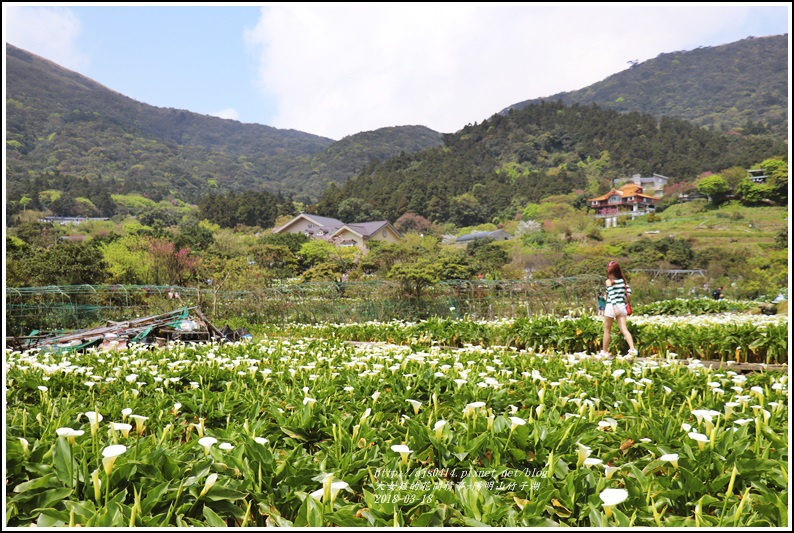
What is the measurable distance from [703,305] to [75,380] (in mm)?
15783

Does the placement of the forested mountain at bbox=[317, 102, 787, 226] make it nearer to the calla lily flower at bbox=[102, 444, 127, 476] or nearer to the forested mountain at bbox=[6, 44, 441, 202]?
the forested mountain at bbox=[6, 44, 441, 202]

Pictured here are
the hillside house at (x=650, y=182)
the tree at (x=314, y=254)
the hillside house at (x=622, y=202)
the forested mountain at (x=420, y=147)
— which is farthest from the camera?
the hillside house at (x=650, y=182)

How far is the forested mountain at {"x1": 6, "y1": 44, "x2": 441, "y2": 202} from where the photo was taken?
7094 centimetres

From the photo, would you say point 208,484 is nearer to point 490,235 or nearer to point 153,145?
point 490,235

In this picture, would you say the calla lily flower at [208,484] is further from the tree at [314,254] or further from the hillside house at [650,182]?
the hillside house at [650,182]

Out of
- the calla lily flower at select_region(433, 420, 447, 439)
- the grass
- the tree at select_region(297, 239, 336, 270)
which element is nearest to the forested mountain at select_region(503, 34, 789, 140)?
the grass

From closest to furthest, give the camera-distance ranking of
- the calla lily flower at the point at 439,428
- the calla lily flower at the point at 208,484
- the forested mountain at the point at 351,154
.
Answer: the calla lily flower at the point at 208,484, the calla lily flower at the point at 439,428, the forested mountain at the point at 351,154

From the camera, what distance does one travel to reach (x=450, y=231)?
58500 mm

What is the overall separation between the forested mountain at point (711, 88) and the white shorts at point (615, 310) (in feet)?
272

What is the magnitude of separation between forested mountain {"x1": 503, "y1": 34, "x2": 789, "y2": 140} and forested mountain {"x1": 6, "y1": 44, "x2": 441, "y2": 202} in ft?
164

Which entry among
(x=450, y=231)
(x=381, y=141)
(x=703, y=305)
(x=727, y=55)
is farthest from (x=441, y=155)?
(x=727, y=55)

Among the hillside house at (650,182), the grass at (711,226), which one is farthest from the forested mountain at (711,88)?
the grass at (711,226)

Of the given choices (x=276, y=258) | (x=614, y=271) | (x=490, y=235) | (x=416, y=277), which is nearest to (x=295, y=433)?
(x=614, y=271)

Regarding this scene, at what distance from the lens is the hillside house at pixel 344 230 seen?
46.3 meters
